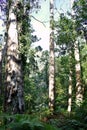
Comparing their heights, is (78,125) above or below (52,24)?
below

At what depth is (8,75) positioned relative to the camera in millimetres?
9344

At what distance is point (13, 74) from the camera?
935 cm

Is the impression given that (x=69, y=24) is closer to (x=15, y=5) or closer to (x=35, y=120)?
(x=15, y=5)

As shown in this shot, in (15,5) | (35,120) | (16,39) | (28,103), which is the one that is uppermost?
(15,5)

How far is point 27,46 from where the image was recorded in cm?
1734

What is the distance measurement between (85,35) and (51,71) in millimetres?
3363

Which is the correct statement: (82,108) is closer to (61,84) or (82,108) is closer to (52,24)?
(52,24)

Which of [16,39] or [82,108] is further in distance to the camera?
[16,39]

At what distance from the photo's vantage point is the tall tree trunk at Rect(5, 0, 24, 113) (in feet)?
29.3

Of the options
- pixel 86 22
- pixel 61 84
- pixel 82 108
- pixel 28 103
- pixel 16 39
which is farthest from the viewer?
pixel 61 84

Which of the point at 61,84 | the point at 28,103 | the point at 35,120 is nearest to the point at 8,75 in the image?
the point at 35,120

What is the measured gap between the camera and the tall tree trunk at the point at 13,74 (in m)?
8.93

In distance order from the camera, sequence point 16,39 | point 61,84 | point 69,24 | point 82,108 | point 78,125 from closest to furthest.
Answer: point 78,125 → point 82,108 → point 16,39 → point 69,24 → point 61,84

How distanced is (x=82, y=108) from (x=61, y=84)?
3779 centimetres
